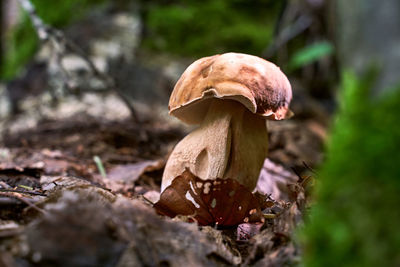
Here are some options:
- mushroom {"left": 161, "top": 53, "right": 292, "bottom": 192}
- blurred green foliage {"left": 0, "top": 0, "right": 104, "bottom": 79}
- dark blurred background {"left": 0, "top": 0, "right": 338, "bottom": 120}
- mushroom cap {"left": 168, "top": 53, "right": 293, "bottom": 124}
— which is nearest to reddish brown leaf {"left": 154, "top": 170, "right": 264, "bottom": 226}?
mushroom {"left": 161, "top": 53, "right": 292, "bottom": 192}

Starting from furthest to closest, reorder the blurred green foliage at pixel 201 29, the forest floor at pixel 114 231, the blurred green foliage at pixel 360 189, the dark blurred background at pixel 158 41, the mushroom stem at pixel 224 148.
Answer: the blurred green foliage at pixel 201 29 → the dark blurred background at pixel 158 41 → the mushroom stem at pixel 224 148 → the forest floor at pixel 114 231 → the blurred green foliage at pixel 360 189

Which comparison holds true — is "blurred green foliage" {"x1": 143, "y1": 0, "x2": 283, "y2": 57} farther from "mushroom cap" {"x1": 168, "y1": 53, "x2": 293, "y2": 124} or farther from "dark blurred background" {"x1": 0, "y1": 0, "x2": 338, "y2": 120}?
"mushroom cap" {"x1": 168, "y1": 53, "x2": 293, "y2": 124}

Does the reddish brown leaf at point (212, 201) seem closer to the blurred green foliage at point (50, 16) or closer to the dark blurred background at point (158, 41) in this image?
the dark blurred background at point (158, 41)

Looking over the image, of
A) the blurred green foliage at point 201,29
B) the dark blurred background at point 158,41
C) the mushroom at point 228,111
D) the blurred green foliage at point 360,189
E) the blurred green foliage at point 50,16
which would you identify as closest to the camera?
the blurred green foliage at point 360,189

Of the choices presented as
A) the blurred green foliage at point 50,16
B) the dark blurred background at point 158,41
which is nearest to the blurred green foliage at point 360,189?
the dark blurred background at point 158,41

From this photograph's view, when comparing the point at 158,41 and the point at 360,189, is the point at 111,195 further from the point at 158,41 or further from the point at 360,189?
the point at 158,41

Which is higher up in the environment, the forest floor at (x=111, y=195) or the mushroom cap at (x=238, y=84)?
the mushroom cap at (x=238, y=84)
